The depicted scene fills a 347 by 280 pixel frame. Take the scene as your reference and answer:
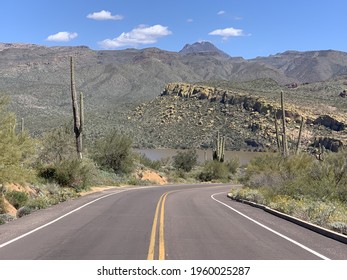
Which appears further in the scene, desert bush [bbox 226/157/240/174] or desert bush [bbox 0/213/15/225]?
desert bush [bbox 226/157/240/174]

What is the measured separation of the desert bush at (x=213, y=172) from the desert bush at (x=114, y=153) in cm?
1677

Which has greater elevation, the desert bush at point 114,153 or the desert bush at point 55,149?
the desert bush at point 55,149

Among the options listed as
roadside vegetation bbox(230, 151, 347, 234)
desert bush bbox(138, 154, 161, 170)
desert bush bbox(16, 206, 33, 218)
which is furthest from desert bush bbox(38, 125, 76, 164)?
desert bush bbox(138, 154, 161, 170)

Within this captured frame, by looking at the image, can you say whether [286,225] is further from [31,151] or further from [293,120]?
[293,120]

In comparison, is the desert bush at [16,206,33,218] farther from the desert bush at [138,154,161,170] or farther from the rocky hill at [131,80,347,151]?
the rocky hill at [131,80,347,151]

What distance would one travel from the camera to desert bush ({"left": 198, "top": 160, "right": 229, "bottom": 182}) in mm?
63594

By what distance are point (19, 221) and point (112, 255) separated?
7087 mm

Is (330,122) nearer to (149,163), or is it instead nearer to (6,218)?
(149,163)

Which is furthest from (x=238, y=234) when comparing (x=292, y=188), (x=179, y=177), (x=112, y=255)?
(x=179, y=177)

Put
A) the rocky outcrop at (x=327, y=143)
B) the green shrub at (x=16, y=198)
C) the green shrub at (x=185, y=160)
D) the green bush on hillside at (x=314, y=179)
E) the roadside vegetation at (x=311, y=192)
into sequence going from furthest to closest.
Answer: the rocky outcrop at (x=327, y=143)
the green shrub at (x=185, y=160)
the green bush on hillside at (x=314, y=179)
the green shrub at (x=16, y=198)
the roadside vegetation at (x=311, y=192)

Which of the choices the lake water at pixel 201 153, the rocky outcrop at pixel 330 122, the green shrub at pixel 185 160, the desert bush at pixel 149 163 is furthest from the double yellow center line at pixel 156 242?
the rocky outcrop at pixel 330 122

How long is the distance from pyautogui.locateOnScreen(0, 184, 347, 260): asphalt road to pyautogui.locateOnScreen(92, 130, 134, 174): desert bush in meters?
30.1

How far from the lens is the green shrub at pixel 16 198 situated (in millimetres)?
19734

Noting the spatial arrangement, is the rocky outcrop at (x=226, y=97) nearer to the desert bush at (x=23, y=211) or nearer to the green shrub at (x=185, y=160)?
the green shrub at (x=185, y=160)
